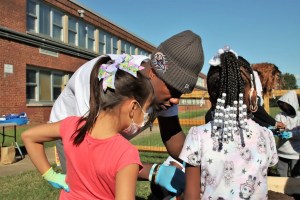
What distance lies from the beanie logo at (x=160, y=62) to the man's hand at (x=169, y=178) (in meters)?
0.69

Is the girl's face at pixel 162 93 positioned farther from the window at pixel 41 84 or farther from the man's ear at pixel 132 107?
Result: the window at pixel 41 84

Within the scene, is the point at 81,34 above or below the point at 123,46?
below

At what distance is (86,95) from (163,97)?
1.58ft

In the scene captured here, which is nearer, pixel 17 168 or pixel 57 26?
pixel 17 168

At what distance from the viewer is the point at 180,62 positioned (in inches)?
93.6

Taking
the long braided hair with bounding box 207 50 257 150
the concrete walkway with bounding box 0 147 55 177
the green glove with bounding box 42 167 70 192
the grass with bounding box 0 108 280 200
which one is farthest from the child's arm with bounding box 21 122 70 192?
the concrete walkway with bounding box 0 147 55 177

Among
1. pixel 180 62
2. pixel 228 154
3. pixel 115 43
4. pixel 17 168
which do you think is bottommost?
pixel 17 168

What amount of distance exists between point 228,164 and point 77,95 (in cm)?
102

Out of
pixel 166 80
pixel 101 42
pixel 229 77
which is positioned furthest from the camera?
pixel 101 42

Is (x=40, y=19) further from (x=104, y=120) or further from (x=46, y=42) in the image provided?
(x=104, y=120)

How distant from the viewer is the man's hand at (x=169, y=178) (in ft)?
7.98

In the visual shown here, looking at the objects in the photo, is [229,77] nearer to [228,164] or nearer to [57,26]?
[228,164]

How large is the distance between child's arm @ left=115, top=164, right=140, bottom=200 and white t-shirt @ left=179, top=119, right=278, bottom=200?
1.51 ft

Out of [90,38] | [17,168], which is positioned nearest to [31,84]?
[90,38]
